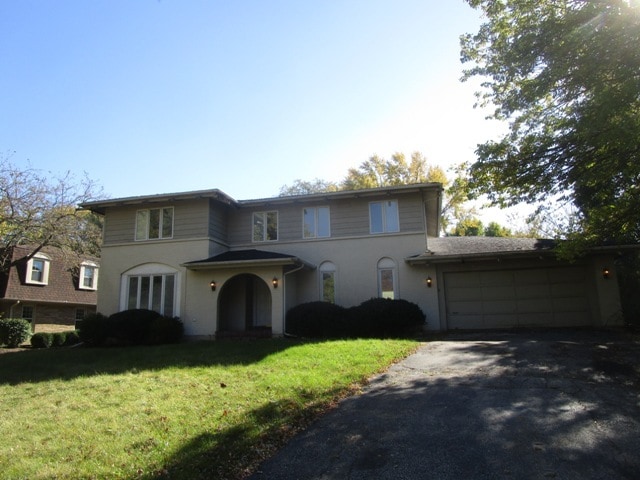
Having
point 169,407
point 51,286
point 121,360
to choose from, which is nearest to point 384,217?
point 121,360

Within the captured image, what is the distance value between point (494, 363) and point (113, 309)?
1473 centimetres

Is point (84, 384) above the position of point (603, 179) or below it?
below

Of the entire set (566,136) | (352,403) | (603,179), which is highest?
(566,136)

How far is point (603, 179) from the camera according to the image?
10242 mm

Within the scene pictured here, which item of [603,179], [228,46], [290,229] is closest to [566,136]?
[603,179]

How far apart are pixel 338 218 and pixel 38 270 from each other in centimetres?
1865

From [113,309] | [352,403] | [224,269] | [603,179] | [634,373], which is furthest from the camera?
[113,309]

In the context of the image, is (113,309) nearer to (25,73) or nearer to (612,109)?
(25,73)

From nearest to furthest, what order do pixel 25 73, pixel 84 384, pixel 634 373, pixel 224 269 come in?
pixel 634 373 → pixel 84 384 → pixel 25 73 → pixel 224 269

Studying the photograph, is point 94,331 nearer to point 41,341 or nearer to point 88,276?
point 41,341

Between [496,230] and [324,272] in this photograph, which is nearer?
[324,272]

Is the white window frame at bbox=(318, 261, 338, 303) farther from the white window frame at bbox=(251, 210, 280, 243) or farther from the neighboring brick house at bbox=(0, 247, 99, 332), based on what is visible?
the neighboring brick house at bbox=(0, 247, 99, 332)

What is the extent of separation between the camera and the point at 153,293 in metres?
17.6

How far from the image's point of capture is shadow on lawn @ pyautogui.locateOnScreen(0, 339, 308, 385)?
9.88 m
